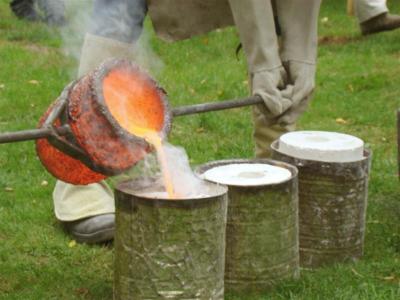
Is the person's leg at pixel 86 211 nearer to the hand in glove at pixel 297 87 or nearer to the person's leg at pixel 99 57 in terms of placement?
the person's leg at pixel 99 57

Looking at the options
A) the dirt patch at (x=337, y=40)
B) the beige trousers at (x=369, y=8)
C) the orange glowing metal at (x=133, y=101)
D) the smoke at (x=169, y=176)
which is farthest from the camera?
the dirt patch at (x=337, y=40)

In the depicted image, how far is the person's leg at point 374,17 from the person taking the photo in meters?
7.21

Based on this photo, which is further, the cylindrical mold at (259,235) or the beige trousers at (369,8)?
the beige trousers at (369,8)

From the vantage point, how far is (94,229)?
12.1ft

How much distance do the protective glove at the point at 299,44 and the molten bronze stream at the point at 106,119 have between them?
0.71 meters

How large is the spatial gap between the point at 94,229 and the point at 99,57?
657 millimetres

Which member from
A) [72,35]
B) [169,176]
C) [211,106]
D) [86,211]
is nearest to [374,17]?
[72,35]

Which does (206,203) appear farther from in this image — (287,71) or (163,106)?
(287,71)

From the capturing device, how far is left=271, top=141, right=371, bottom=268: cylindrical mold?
133 inches

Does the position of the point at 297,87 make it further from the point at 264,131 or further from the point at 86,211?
the point at 86,211

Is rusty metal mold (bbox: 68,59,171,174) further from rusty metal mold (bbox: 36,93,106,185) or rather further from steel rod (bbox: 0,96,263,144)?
rusty metal mold (bbox: 36,93,106,185)

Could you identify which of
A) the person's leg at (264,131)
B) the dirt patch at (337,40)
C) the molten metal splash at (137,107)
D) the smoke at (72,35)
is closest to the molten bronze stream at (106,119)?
the molten metal splash at (137,107)

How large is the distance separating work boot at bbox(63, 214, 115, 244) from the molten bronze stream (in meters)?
0.69

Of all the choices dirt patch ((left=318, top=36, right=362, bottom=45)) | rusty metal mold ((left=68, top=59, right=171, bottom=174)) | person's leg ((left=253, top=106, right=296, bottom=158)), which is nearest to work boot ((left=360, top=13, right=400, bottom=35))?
dirt patch ((left=318, top=36, right=362, bottom=45))
